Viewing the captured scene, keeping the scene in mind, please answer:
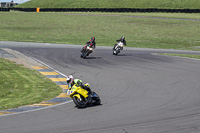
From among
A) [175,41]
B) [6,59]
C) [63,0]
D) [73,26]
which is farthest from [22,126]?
[63,0]

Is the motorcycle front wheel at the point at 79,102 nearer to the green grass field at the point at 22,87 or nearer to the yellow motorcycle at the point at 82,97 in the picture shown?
the yellow motorcycle at the point at 82,97

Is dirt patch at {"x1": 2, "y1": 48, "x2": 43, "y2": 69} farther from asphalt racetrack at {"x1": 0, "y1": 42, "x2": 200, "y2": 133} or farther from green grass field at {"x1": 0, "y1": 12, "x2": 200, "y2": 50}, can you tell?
green grass field at {"x1": 0, "y1": 12, "x2": 200, "y2": 50}

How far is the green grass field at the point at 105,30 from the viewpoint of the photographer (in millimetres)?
44062

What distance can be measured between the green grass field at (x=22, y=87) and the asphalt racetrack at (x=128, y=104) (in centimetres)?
178

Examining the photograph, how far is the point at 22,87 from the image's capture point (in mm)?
16828

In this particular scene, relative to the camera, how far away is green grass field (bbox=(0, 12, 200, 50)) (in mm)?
44062

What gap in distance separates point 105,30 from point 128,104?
135 ft

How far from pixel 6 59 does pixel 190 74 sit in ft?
41.3

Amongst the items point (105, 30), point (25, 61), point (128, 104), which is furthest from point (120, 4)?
point (128, 104)

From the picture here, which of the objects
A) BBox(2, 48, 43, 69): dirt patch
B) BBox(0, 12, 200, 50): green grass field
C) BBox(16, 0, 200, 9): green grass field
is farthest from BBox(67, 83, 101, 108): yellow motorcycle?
BBox(16, 0, 200, 9): green grass field

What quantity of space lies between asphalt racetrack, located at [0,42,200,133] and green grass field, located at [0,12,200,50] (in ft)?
64.1

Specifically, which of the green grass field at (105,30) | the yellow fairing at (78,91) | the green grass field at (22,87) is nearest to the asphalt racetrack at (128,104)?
the yellow fairing at (78,91)

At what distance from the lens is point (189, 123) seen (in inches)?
406

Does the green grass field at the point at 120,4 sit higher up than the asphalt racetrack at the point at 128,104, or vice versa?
the green grass field at the point at 120,4
